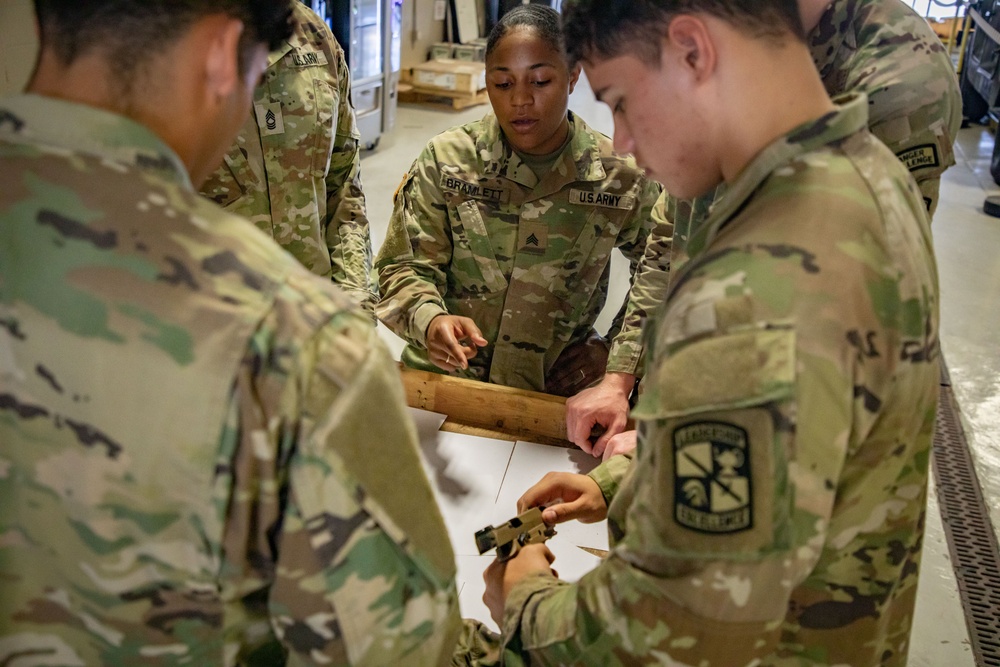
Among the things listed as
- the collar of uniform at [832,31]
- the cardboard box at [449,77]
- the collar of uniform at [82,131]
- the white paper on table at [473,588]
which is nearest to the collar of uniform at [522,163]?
the collar of uniform at [832,31]

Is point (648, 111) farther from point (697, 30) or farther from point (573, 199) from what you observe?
point (573, 199)

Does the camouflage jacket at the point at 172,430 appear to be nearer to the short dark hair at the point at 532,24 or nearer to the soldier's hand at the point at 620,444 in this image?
the soldier's hand at the point at 620,444

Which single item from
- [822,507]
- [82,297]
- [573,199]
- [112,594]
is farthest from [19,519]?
[573,199]

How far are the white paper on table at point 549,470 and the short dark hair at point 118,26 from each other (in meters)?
1.04

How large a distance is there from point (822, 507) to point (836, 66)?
1300 millimetres

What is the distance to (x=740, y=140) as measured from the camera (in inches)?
34.8

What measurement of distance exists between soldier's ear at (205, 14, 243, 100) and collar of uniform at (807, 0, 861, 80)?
1389 millimetres

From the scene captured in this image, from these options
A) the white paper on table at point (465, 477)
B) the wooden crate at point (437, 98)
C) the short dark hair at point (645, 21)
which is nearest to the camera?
the short dark hair at point (645, 21)

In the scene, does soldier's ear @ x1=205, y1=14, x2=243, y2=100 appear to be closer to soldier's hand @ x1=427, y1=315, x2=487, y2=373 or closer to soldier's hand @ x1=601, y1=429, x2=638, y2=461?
soldier's hand @ x1=601, y1=429, x2=638, y2=461

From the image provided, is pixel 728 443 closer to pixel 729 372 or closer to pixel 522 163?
pixel 729 372

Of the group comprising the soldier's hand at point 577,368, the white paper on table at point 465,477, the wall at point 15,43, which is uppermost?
the wall at point 15,43

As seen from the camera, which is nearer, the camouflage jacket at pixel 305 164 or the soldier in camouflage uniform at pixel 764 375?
the soldier in camouflage uniform at pixel 764 375

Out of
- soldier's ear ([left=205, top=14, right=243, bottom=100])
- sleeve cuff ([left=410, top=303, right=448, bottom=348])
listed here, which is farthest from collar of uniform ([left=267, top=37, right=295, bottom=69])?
soldier's ear ([left=205, top=14, right=243, bottom=100])

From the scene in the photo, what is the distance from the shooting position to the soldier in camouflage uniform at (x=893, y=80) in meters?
1.62
